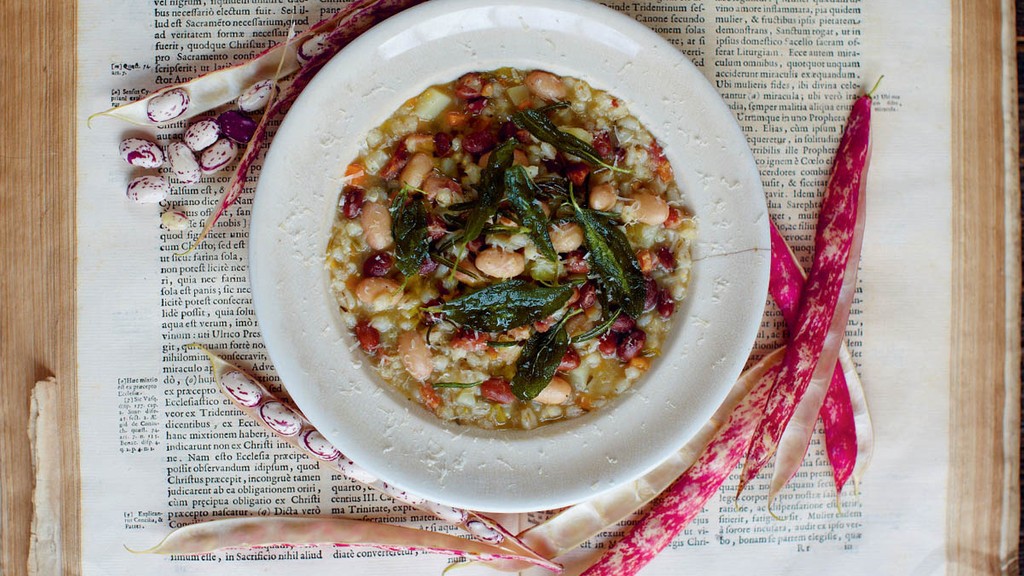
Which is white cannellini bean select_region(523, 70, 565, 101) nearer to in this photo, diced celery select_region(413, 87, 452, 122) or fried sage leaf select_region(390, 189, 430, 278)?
diced celery select_region(413, 87, 452, 122)

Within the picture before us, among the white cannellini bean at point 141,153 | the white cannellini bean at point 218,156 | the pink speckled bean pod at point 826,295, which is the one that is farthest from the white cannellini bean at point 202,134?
the pink speckled bean pod at point 826,295

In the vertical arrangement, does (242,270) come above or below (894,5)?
below

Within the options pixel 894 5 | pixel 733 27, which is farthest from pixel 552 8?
pixel 894 5

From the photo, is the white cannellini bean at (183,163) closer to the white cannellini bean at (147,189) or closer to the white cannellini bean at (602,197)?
the white cannellini bean at (147,189)

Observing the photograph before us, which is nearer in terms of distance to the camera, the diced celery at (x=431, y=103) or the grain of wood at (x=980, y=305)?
the diced celery at (x=431, y=103)

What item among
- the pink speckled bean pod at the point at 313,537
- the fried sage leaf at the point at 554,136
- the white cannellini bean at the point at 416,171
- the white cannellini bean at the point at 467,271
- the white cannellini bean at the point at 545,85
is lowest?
the pink speckled bean pod at the point at 313,537

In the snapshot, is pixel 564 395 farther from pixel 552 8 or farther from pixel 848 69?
pixel 848 69
